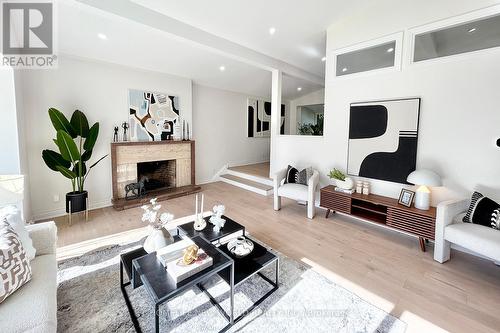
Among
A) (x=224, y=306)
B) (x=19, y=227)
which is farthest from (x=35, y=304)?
(x=224, y=306)

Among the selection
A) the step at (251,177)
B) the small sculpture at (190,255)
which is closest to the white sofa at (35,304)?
the small sculpture at (190,255)

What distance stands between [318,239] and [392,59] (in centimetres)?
283

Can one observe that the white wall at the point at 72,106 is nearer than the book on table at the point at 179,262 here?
No

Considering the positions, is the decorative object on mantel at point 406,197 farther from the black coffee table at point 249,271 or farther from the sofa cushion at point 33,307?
the sofa cushion at point 33,307

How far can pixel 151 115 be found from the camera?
477 centimetres

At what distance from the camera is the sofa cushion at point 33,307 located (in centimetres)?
113

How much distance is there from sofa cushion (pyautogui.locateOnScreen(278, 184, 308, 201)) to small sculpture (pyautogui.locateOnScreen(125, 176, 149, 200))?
284 cm

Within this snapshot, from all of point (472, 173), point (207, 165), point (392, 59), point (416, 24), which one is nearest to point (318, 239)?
point (472, 173)

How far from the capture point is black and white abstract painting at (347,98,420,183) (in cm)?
312

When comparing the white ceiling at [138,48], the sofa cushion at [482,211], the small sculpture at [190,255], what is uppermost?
the white ceiling at [138,48]

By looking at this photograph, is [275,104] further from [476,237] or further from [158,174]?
[476,237]

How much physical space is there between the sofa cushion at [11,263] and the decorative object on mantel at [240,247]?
1426 millimetres

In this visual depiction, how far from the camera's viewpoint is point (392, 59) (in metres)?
3.26

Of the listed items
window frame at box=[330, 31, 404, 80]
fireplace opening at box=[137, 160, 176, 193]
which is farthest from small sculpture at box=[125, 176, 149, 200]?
window frame at box=[330, 31, 404, 80]
